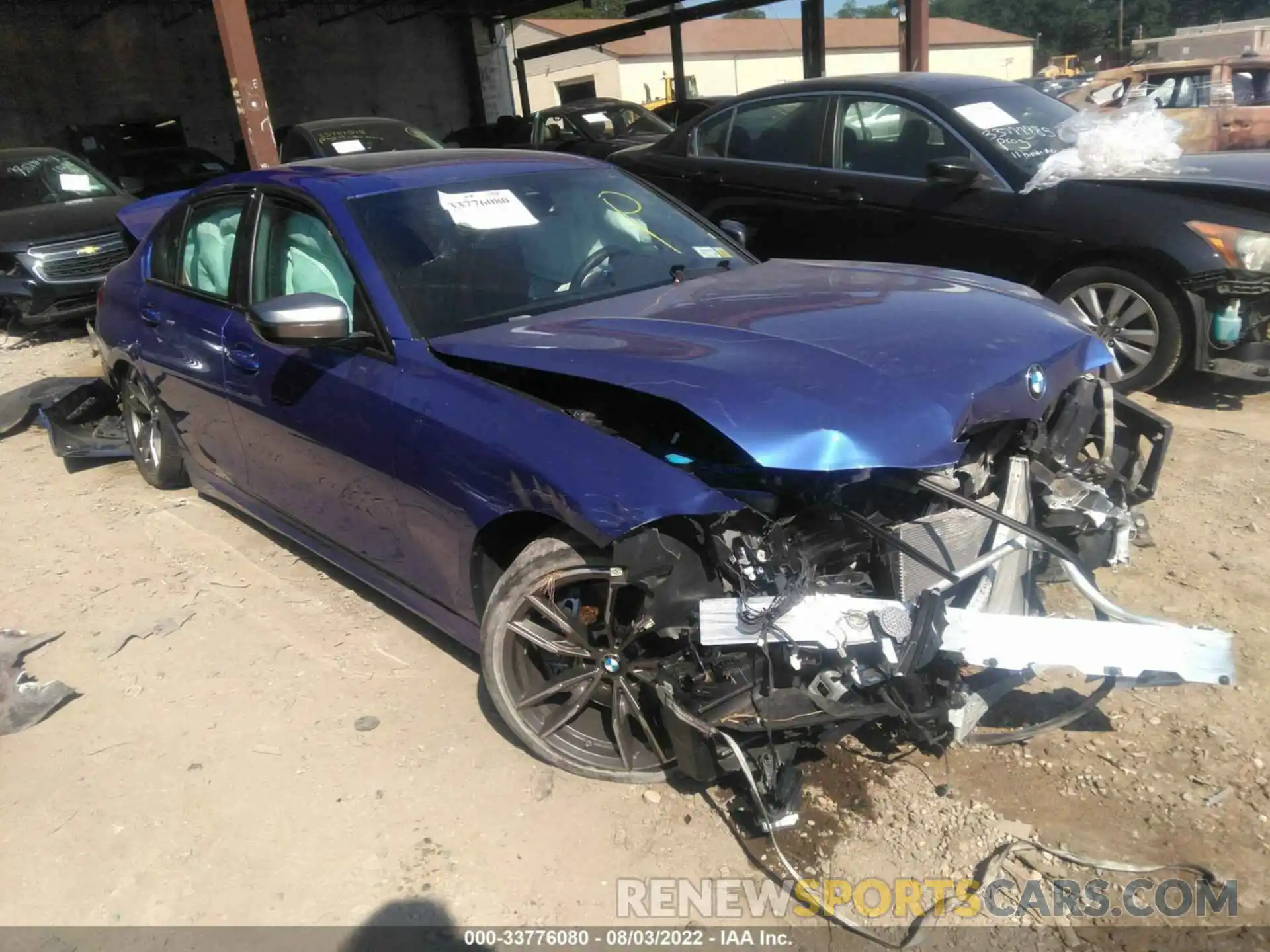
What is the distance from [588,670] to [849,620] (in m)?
0.74

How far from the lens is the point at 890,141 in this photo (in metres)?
5.84

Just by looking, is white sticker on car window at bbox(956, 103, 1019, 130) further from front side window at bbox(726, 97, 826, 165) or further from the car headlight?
the car headlight

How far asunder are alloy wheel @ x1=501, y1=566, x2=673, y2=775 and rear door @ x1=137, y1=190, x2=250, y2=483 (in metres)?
1.80

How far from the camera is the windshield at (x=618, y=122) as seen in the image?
1271 cm

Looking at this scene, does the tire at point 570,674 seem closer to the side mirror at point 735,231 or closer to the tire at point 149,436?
the side mirror at point 735,231

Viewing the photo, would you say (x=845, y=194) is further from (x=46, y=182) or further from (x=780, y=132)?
(x=46, y=182)

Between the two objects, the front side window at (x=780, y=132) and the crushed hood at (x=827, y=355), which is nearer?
the crushed hood at (x=827, y=355)

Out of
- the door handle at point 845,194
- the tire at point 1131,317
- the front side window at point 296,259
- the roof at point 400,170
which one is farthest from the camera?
the door handle at point 845,194

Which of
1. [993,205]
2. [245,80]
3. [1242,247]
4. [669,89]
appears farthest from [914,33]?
[669,89]

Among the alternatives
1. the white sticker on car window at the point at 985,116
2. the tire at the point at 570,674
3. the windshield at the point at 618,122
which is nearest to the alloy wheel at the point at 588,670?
the tire at the point at 570,674

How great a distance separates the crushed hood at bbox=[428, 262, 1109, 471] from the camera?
7.34 ft

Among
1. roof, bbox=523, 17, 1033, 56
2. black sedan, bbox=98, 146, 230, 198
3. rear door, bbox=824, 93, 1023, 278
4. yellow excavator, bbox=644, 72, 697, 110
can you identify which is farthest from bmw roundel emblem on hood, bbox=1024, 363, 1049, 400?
roof, bbox=523, 17, 1033, 56

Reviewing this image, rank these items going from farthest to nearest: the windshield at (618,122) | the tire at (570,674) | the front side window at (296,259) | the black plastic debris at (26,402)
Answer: the windshield at (618,122), the black plastic debris at (26,402), the front side window at (296,259), the tire at (570,674)

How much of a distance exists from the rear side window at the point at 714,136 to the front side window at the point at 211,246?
3.54m
